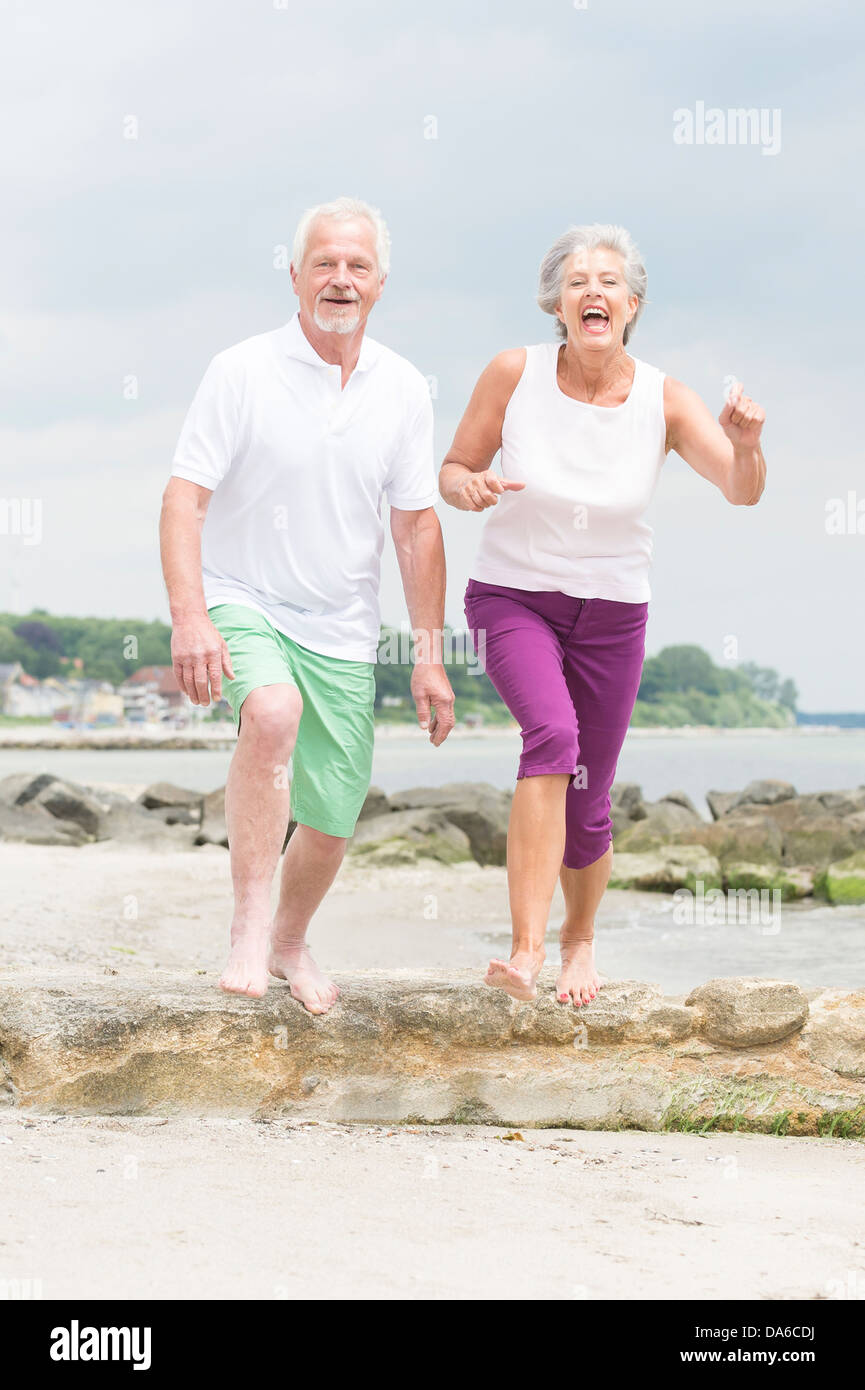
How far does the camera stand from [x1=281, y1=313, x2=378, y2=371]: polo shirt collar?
14.0 feet

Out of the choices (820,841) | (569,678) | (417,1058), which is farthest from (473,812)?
(569,678)

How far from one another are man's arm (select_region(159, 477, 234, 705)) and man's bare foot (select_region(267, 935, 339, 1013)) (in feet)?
3.57

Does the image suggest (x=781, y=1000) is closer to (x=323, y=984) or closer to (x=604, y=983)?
(x=604, y=983)

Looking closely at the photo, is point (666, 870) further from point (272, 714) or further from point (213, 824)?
point (272, 714)

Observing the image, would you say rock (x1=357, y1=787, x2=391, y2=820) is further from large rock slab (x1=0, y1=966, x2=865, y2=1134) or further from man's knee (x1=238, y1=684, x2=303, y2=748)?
man's knee (x1=238, y1=684, x2=303, y2=748)

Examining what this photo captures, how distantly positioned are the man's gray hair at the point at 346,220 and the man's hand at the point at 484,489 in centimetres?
75

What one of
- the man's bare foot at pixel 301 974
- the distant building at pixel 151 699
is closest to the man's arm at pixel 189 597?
the man's bare foot at pixel 301 974

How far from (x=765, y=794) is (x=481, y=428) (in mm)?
19645

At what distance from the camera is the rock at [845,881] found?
15.5 m

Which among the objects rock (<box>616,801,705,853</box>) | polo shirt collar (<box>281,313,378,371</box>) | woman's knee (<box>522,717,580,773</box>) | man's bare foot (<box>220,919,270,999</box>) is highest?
polo shirt collar (<box>281,313,378,371</box>)

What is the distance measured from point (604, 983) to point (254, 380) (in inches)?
98.8

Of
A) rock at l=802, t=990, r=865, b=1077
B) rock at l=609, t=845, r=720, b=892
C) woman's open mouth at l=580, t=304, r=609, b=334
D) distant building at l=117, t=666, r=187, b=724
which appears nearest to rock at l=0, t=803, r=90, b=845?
rock at l=609, t=845, r=720, b=892

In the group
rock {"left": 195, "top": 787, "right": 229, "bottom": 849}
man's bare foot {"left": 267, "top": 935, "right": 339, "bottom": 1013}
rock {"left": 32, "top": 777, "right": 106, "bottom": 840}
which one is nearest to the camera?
man's bare foot {"left": 267, "top": 935, "right": 339, "bottom": 1013}

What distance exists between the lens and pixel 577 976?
15.9ft
